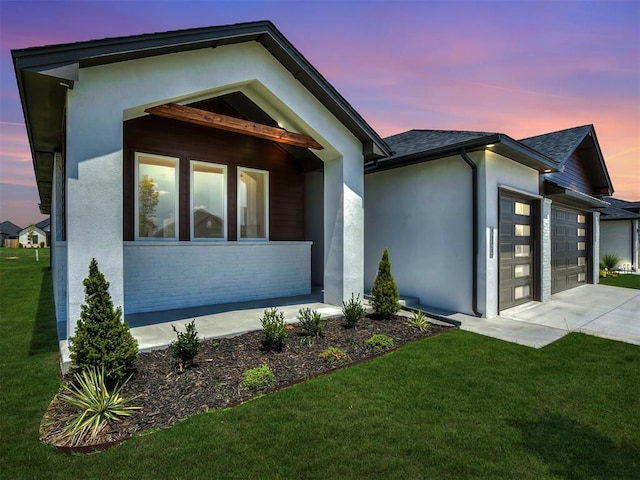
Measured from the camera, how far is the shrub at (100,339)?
3818 millimetres

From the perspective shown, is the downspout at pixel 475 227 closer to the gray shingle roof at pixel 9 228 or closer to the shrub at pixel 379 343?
the shrub at pixel 379 343

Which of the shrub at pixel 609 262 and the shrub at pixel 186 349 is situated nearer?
the shrub at pixel 186 349

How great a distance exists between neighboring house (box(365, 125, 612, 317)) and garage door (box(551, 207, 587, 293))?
0.27 metres

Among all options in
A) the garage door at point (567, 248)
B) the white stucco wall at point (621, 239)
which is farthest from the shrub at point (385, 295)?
the white stucco wall at point (621, 239)

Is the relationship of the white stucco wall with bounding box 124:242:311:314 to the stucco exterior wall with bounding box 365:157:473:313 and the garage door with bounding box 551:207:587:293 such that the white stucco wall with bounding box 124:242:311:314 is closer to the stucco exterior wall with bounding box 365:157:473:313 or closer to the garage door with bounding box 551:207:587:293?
the stucco exterior wall with bounding box 365:157:473:313

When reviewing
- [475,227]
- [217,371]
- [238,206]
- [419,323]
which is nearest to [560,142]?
[475,227]

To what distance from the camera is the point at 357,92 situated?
38.6 ft

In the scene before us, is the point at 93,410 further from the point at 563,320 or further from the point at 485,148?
the point at 563,320

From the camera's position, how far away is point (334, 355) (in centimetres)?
501

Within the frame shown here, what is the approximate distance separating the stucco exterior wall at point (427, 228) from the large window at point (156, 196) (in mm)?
5530

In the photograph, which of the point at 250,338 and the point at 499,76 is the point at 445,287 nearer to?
the point at 250,338

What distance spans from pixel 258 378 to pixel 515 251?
7829 mm

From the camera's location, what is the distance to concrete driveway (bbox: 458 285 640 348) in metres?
6.54

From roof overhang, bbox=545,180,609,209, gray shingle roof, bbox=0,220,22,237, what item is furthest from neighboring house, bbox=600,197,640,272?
gray shingle roof, bbox=0,220,22,237
